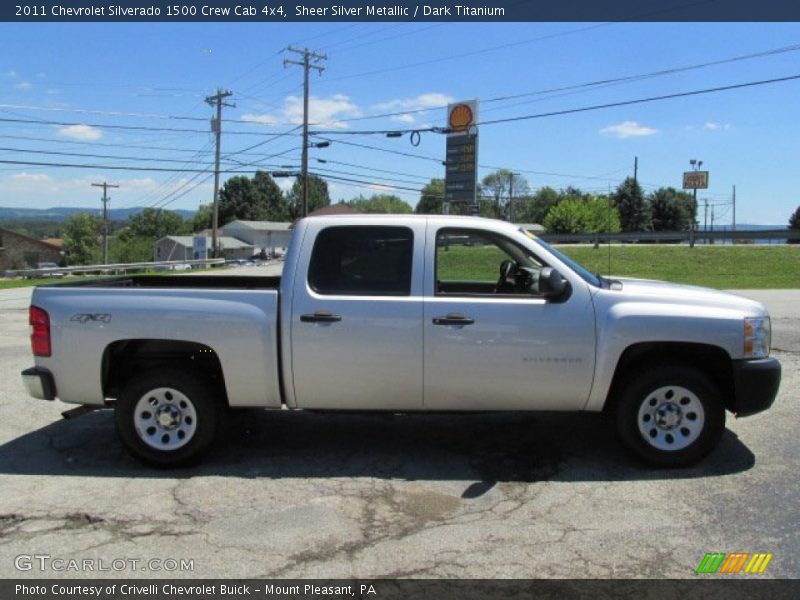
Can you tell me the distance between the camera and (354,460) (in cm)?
528

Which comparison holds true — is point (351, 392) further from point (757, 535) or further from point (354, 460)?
point (757, 535)

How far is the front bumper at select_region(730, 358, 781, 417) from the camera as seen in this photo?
4867 mm

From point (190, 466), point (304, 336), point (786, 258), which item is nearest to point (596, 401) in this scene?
point (304, 336)

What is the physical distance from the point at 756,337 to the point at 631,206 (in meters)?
99.4

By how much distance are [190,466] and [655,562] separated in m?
3.25

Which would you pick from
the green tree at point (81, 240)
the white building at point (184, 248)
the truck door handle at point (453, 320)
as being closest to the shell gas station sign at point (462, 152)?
the truck door handle at point (453, 320)

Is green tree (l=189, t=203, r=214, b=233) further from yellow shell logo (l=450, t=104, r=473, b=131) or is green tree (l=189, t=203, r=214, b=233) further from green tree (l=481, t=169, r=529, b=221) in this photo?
yellow shell logo (l=450, t=104, r=473, b=131)

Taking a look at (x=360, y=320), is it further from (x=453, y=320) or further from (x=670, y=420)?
(x=670, y=420)

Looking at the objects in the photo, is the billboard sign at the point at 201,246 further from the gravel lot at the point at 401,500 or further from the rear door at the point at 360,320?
the rear door at the point at 360,320

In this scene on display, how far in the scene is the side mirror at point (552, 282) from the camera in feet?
15.7

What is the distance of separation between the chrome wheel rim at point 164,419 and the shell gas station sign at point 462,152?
976 inches

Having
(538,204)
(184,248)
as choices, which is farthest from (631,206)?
(184,248)

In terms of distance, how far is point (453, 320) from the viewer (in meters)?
4.83

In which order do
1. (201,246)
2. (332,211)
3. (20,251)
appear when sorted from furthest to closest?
(20,251) → (201,246) → (332,211)
